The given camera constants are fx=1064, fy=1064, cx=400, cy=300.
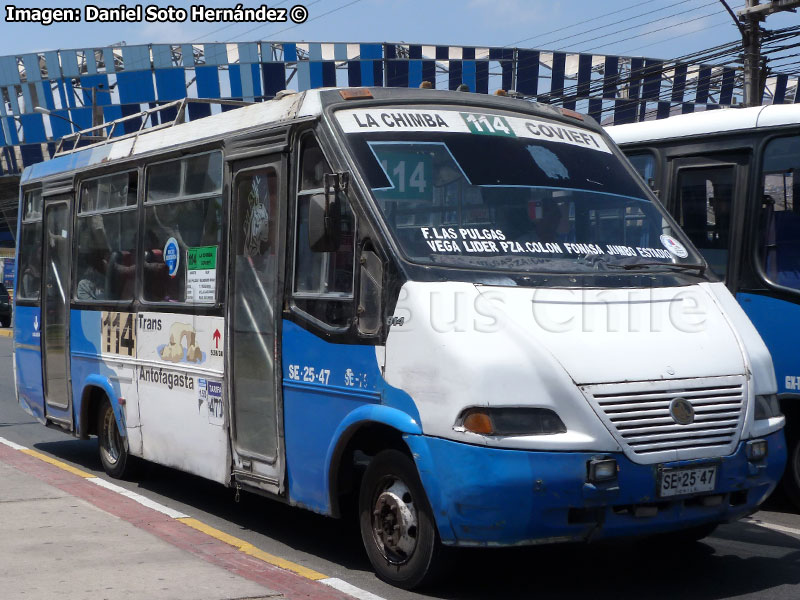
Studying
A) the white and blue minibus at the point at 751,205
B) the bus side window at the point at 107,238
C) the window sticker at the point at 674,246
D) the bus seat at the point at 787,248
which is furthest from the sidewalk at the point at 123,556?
the bus seat at the point at 787,248

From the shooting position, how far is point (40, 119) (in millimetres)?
48188

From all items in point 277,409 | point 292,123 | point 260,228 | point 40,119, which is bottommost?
point 277,409

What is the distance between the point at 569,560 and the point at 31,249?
6.60 meters

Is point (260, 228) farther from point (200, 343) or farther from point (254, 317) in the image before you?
point (200, 343)

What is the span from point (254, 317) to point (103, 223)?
2.94 metres

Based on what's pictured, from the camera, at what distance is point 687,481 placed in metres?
5.08

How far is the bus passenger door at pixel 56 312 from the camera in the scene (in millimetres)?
9594

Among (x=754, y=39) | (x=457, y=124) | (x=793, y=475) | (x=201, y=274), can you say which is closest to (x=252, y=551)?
(x=201, y=274)

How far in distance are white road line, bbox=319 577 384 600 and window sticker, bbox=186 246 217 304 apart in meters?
2.23

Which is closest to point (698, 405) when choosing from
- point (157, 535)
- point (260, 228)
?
point (260, 228)

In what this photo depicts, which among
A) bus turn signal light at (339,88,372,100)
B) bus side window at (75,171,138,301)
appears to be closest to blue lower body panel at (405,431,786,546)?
bus turn signal light at (339,88,372,100)

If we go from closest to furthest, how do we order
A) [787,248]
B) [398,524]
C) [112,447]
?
[398,524] → [787,248] → [112,447]

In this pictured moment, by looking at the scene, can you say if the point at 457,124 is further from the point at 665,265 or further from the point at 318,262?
the point at 665,265

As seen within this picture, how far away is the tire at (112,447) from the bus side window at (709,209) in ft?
16.1
